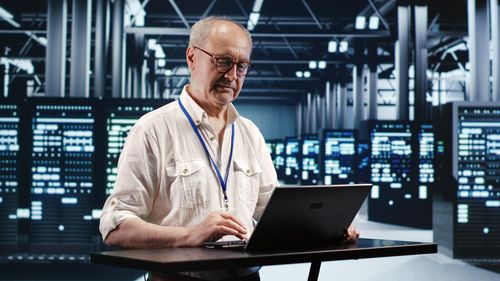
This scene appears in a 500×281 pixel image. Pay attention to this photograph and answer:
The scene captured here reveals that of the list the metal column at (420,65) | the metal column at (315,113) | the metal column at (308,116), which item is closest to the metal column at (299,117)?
the metal column at (308,116)

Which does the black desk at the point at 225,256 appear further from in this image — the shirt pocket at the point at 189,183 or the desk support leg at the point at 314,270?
the shirt pocket at the point at 189,183

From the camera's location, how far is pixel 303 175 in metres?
24.6

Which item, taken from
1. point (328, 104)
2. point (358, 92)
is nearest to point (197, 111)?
point (358, 92)

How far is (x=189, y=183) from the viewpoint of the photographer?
111 inches

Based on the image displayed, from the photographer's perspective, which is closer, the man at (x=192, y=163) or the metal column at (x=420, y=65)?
the man at (x=192, y=163)

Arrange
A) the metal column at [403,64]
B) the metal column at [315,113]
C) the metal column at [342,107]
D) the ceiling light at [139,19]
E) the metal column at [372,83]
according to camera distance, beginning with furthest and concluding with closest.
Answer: the metal column at [315,113] → the metal column at [342,107] → the metal column at [372,83] → the ceiling light at [139,19] → the metal column at [403,64]

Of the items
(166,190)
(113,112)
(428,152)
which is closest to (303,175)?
(428,152)

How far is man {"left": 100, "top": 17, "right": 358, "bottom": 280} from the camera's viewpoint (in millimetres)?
2732

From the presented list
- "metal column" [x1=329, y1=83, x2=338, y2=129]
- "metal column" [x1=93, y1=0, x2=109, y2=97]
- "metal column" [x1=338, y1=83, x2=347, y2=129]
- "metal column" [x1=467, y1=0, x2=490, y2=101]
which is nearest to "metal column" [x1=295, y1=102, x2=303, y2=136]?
"metal column" [x1=329, y1=83, x2=338, y2=129]

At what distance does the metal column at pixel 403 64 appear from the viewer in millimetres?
16516

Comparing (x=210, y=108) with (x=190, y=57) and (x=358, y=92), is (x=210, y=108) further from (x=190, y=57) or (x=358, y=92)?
(x=358, y=92)

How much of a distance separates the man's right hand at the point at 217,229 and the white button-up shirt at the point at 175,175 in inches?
10.0

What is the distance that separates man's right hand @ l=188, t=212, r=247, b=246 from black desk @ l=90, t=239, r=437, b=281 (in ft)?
0.25

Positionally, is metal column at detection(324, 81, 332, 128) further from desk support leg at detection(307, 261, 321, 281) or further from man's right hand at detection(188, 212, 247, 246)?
man's right hand at detection(188, 212, 247, 246)
